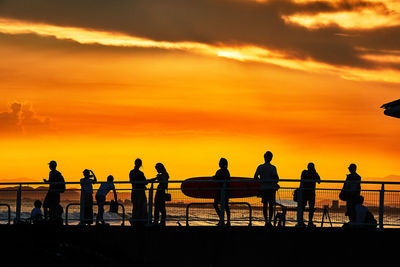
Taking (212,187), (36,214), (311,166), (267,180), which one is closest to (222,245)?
(212,187)

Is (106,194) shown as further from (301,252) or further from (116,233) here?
(301,252)

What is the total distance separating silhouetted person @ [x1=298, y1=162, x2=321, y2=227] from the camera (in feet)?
74.6

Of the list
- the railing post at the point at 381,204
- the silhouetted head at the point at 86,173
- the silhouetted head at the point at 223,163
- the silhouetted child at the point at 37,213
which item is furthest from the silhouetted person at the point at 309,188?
the silhouetted child at the point at 37,213

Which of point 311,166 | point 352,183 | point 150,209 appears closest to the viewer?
point 150,209

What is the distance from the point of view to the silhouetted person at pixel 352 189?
76.4ft

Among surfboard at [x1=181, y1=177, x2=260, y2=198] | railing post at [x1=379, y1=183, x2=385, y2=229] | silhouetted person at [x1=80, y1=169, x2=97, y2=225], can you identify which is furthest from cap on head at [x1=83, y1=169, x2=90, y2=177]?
railing post at [x1=379, y1=183, x2=385, y2=229]

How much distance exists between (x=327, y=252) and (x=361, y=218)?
1.37m

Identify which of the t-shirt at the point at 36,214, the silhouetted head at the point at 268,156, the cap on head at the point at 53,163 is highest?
the silhouetted head at the point at 268,156

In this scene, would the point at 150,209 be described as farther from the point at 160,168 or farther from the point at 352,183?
the point at 352,183

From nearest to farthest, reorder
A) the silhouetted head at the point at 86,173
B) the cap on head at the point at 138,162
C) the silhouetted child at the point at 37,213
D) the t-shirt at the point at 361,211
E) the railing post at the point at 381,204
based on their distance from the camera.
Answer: the railing post at the point at 381,204 → the t-shirt at the point at 361,211 → the cap on head at the point at 138,162 → the silhouetted head at the point at 86,173 → the silhouetted child at the point at 37,213

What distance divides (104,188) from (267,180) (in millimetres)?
4992

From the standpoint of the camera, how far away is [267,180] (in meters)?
22.4

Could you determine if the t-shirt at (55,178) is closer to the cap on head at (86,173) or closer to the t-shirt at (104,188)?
the cap on head at (86,173)

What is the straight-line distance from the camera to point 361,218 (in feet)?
75.3
